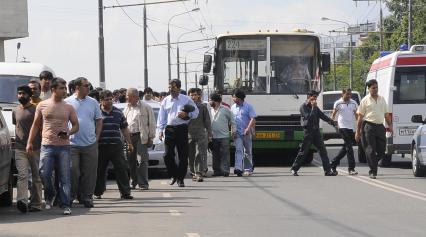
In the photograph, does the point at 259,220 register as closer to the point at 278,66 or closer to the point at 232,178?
the point at 232,178

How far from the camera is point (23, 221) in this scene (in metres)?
13.6

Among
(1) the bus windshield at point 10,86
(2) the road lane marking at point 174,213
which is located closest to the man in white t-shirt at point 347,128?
(1) the bus windshield at point 10,86

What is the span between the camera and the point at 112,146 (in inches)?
648

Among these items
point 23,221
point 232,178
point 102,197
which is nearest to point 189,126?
point 232,178

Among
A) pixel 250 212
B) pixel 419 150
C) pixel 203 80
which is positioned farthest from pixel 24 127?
pixel 203 80

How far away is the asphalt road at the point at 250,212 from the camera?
12219mm

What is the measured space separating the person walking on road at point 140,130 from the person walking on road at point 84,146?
2734 mm

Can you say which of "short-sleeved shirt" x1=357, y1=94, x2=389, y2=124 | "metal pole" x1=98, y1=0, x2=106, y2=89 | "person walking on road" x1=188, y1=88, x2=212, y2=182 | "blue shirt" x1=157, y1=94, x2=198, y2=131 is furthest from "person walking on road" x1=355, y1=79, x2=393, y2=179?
"metal pole" x1=98, y1=0, x2=106, y2=89

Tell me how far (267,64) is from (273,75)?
29 centimetres

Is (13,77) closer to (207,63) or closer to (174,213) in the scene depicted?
(207,63)

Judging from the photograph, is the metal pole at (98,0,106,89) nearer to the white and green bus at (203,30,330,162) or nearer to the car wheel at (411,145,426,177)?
the white and green bus at (203,30,330,162)

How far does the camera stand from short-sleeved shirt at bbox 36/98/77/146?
47.7ft

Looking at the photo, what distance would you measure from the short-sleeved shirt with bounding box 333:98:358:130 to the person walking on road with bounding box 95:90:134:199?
6.89 meters

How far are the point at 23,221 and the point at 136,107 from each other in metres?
5.17
